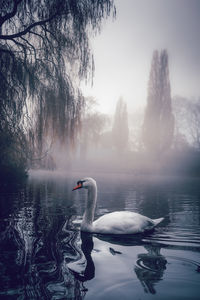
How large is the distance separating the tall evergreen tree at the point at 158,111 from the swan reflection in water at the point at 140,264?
2498 cm

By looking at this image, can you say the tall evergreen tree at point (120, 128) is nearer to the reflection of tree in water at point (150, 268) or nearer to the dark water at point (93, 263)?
the dark water at point (93, 263)

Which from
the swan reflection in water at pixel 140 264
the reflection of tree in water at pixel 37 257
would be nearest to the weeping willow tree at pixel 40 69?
the reflection of tree in water at pixel 37 257

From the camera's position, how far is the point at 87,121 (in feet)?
101

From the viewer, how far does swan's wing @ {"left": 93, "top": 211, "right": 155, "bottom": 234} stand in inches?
151

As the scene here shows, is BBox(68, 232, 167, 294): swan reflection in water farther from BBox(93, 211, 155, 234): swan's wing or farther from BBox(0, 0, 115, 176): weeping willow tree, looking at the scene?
BBox(0, 0, 115, 176): weeping willow tree

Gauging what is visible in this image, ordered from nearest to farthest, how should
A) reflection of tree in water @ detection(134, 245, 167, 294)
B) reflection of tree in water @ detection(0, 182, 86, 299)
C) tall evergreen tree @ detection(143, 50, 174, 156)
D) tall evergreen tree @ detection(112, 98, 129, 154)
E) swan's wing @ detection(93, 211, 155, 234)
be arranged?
reflection of tree in water @ detection(0, 182, 86, 299) < reflection of tree in water @ detection(134, 245, 167, 294) < swan's wing @ detection(93, 211, 155, 234) < tall evergreen tree @ detection(143, 50, 174, 156) < tall evergreen tree @ detection(112, 98, 129, 154)

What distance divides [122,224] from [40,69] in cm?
295

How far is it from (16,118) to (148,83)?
88.1ft

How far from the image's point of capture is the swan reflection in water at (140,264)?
2.24 metres

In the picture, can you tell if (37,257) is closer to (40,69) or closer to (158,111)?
(40,69)

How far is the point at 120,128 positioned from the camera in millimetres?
35375

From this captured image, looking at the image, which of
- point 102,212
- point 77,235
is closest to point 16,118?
point 77,235

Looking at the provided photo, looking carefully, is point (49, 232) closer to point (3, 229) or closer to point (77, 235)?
point (77, 235)

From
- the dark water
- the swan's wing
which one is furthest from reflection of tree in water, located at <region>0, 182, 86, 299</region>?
the swan's wing
